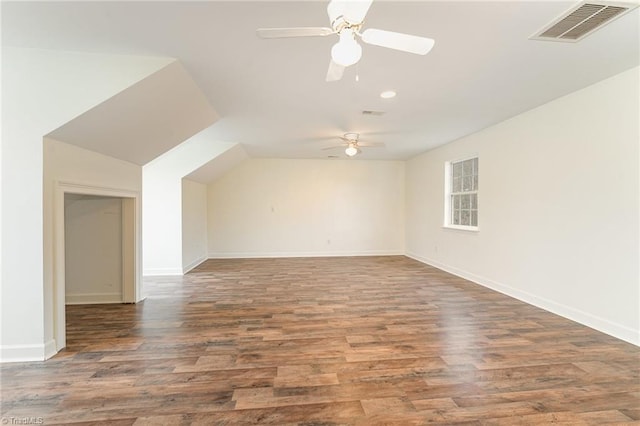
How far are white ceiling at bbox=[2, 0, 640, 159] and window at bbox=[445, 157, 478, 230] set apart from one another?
142 centimetres

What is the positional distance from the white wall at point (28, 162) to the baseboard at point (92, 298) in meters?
1.47

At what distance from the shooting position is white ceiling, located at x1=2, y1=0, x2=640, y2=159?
1750mm

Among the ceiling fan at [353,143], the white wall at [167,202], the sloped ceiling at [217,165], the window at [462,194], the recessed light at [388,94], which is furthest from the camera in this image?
the sloped ceiling at [217,165]

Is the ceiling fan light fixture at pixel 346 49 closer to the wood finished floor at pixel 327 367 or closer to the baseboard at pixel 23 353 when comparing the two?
the wood finished floor at pixel 327 367

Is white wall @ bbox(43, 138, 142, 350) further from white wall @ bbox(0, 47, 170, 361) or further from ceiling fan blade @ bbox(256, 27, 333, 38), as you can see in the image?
ceiling fan blade @ bbox(256, 27, 333, 38)

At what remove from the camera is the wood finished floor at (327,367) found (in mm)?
1706

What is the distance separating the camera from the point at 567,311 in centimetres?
313

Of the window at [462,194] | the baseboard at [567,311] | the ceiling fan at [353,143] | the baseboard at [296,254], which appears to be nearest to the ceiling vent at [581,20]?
the baseboard at [567,311]

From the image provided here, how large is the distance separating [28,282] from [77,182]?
3.05ft

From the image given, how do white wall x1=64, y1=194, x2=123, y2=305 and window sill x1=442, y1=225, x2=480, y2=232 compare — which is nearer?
white wall x1=64, y1=194, x2=123, y2=305

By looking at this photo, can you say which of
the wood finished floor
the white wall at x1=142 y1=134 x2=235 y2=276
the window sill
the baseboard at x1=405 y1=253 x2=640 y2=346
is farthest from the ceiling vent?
the white wall at x1=142 y1=134 x2=235 y2=276

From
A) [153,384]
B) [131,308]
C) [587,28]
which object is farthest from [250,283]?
[587,28]

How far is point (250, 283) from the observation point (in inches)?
184

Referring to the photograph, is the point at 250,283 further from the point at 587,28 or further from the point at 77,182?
the point at 587,28
